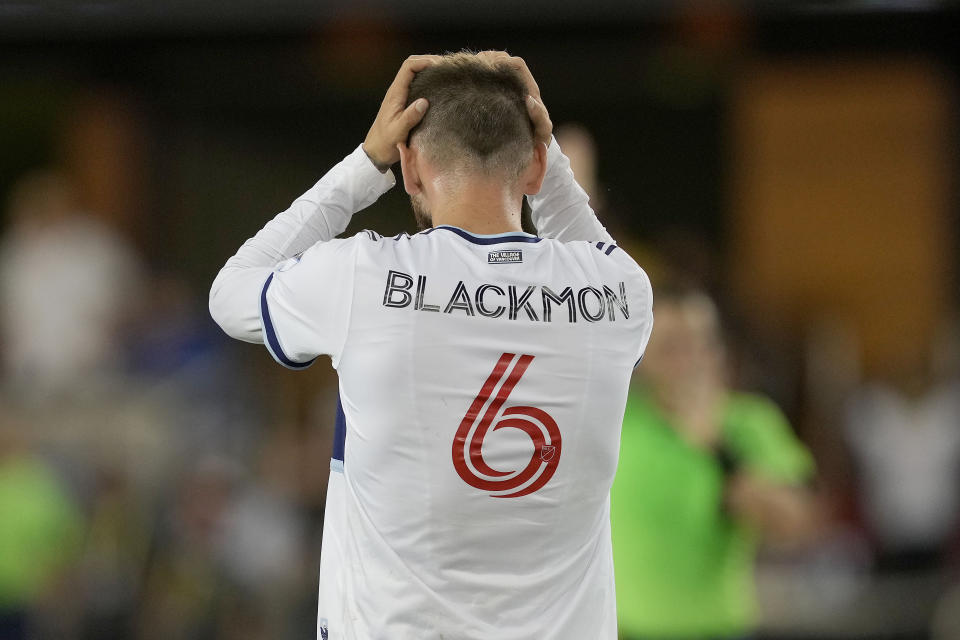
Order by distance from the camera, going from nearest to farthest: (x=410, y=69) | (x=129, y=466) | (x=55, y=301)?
(x=410, y=69) → (x=129, y=466) → (x=55, y=301)

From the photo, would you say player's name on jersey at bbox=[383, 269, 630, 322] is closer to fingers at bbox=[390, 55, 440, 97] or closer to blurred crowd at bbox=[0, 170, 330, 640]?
fingers at bbox=[390, 55, 440, 97]

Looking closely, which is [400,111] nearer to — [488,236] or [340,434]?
[488,236]

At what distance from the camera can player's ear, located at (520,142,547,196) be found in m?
2.69

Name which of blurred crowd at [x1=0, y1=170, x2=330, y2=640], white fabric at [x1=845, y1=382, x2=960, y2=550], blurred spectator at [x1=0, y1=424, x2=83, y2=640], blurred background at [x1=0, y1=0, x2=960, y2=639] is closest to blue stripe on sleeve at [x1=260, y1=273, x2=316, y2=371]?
blurred background at [x1=0, y1=0, x2=960, y2=639]

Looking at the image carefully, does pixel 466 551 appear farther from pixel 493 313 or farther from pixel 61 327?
pixel 61 327

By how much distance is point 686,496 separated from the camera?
498cm

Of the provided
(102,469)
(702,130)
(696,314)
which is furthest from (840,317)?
(696,314)

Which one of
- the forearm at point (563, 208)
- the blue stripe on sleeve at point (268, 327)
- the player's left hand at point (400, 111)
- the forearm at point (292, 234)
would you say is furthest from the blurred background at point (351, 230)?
the blue stripe on sleeve at point (268, 327)

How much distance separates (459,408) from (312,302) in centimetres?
33

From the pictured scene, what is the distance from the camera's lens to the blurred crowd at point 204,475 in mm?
8680

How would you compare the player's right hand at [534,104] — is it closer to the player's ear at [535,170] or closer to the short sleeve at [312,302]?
the player's ear at [535,170]

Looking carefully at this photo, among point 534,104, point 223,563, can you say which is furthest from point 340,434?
point 223,563

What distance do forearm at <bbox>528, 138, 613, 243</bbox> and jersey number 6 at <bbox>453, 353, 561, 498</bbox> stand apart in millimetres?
521

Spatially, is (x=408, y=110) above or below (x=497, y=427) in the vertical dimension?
above
